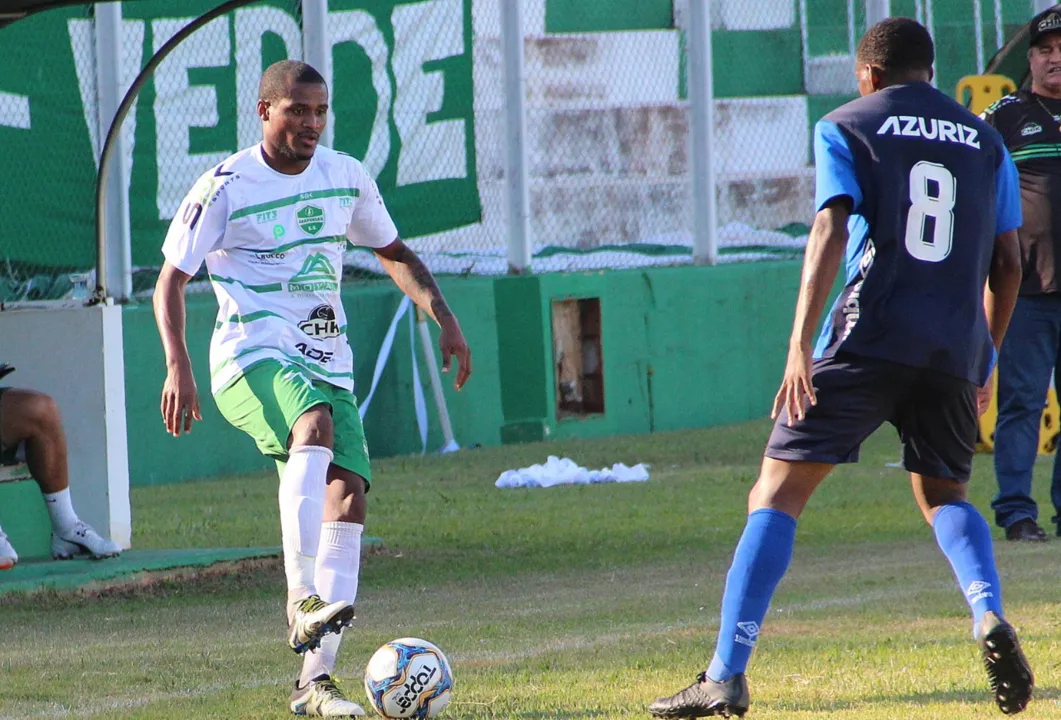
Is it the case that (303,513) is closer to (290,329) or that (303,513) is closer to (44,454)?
(290,329)

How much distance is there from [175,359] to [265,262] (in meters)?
0.42

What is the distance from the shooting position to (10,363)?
30.6 feet

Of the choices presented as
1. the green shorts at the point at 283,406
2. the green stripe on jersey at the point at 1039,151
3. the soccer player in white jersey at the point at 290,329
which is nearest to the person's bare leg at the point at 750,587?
the soccer player in white jersey at the point at 290,329

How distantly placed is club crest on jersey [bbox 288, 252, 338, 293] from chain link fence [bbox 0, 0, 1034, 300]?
24.2ft

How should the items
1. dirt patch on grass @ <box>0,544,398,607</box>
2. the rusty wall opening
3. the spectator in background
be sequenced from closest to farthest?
dirt patch on grass @ <box>0,544,398,607</box> < the spectator in background < the rusty wall opening

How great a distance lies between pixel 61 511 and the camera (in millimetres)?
8836

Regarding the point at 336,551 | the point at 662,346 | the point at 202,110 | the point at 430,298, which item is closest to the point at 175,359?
the point at 336,551

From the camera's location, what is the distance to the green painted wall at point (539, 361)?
544 inches

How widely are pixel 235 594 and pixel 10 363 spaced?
6.12 ft

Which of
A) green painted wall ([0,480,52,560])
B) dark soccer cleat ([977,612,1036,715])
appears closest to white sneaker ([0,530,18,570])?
green painted wall ([0,480,52,560])

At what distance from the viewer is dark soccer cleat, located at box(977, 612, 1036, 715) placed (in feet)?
16.5

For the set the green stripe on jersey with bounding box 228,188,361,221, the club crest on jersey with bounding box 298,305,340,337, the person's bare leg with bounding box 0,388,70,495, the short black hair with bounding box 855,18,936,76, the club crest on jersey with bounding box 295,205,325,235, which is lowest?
the person's bare leg with bounding box 0,388,70,495

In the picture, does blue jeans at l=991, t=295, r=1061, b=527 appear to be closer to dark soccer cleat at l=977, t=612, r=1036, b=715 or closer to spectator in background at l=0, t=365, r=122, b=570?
dark soccer cleat at l=977, t=612, r=1036, b=715

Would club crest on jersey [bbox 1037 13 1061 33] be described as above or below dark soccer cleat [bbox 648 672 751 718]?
above
